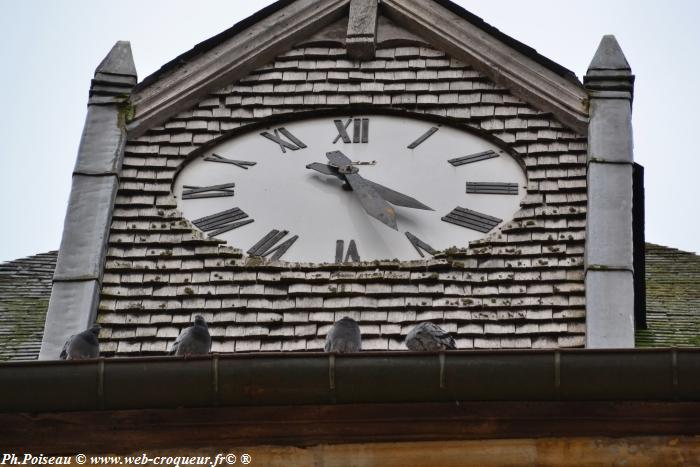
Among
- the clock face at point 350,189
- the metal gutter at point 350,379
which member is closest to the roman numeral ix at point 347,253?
the clock face at point 350,189

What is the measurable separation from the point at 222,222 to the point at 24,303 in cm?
213

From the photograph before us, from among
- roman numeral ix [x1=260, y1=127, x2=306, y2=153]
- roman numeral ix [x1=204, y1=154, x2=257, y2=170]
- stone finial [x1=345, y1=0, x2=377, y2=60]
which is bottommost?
roman numeral ix [x1=204, y1=154, x2=257, y2=170]

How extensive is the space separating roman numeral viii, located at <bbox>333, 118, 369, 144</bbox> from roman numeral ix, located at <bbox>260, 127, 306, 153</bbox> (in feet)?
0.91

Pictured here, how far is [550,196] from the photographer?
12.3 metres

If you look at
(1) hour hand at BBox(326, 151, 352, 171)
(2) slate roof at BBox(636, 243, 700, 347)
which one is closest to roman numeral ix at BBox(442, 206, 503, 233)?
(1) hour hand at BBox(326, 151, 352, 171)

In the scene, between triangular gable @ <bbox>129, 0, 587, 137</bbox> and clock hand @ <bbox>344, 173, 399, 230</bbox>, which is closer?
clock hand @ <bbox>344, 173, 399, 230</bbox>

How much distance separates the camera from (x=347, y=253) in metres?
12.0

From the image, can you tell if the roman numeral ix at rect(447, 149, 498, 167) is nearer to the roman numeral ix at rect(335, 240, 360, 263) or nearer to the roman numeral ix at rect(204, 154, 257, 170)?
the roman numeral ix at rect(335, 240, 360, 263)

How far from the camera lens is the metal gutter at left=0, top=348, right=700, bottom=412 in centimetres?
869

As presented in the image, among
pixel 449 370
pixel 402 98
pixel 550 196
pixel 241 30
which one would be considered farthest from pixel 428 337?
pixel 241 30

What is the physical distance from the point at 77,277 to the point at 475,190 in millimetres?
2800

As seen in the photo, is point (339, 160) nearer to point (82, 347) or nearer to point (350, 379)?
point (82, 347)

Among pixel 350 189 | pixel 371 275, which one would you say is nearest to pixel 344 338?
pixel 371 275

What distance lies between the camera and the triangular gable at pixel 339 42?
1295cm
